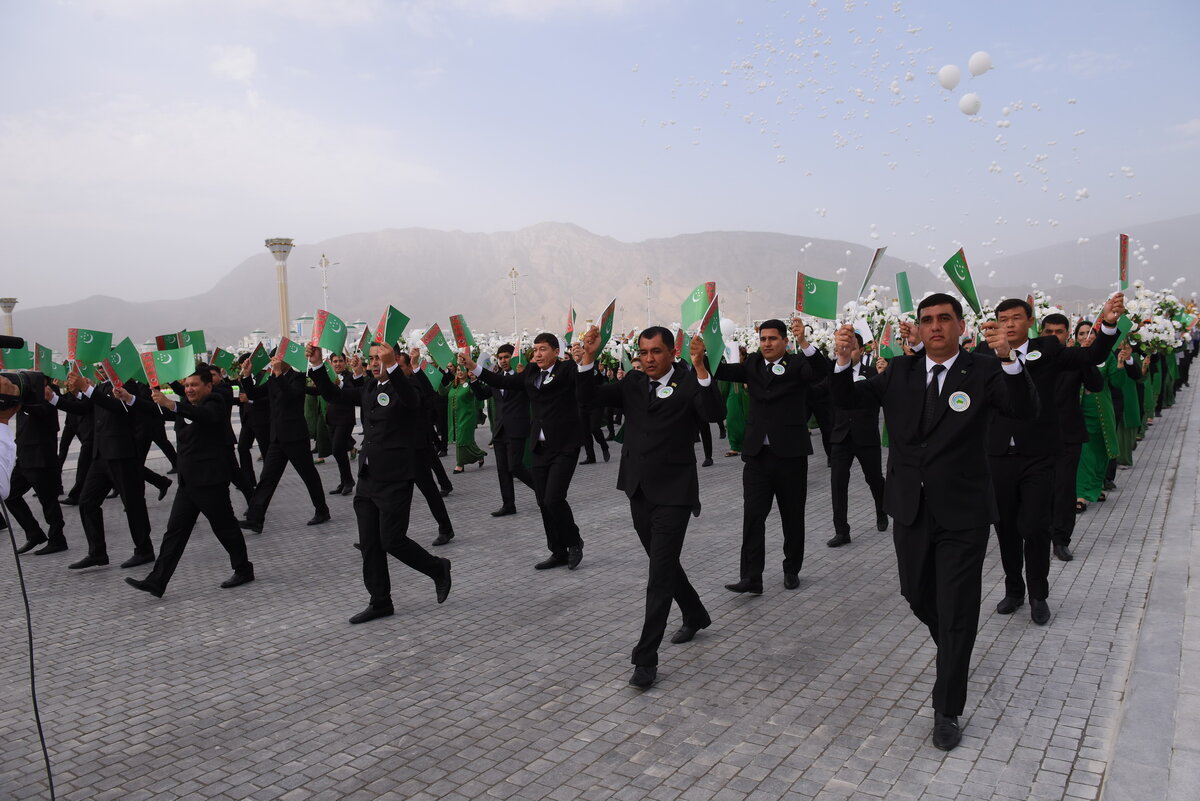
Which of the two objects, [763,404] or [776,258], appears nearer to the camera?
[763,404]

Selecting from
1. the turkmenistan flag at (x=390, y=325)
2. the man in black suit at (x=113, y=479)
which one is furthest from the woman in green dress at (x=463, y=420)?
the turkmenistan flag at (x=390, y=325)

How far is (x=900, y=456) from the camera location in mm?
4184

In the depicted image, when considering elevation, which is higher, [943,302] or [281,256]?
[281,256]

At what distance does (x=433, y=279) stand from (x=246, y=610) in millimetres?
185879

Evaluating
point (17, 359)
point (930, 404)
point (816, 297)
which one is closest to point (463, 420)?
point (17, 359)

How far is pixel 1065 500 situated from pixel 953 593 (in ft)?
13.6

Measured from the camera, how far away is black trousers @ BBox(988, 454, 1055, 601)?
5.64 metres

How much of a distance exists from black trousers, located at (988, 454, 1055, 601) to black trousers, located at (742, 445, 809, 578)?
1328mm

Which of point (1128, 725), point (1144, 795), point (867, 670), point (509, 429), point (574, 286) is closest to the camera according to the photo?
point (1144, 795)

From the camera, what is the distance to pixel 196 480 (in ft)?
23.0

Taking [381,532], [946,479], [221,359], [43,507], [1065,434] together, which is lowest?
[43,507]

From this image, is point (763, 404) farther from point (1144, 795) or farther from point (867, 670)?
point (1144, 795)

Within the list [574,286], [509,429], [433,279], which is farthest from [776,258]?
[509,429]

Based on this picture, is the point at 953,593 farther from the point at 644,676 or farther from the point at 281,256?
the point at 281,256
